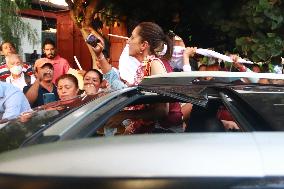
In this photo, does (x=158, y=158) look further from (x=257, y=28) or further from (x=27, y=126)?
(x=257, y=28)

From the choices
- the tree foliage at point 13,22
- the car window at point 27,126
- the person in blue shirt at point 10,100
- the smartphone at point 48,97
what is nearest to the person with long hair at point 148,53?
the person in blue shirt at point 10,100

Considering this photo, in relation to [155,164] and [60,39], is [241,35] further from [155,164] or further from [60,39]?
[60,39]

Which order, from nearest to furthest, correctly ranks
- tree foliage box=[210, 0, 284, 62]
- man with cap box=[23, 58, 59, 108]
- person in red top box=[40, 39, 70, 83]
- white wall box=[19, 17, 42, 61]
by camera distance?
tree foliage box=[210, 0, 284, 62]
man with cap box=[23, 58, 59, 108]
person in red top box=[40, 39, 70, 83]
white wall box=[19, 17, 42, 61]

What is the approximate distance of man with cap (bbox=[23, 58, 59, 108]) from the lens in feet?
19.8

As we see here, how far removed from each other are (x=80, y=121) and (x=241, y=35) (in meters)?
3.79

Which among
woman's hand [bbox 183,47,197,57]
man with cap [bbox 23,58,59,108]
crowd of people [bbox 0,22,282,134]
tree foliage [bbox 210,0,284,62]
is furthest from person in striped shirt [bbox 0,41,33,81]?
tree foliage [bbox 210,0,284,62]

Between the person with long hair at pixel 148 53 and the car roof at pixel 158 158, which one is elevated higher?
the person with long hair at pixel 148 53

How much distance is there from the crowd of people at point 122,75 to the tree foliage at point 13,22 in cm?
53

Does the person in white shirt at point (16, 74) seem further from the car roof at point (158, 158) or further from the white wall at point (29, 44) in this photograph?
the car roof at point (158, 158)

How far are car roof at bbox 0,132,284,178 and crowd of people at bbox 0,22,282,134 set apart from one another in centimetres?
117

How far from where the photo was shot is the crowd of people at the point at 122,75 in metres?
3.15

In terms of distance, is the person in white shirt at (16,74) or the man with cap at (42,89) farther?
the person in white shirt at (16,74)

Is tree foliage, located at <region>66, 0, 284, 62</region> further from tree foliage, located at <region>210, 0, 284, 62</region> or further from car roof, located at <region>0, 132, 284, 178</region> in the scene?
car roof, located at <region>0, 132, 284, 178</region>

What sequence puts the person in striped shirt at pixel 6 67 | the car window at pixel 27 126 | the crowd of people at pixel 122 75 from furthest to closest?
the person in striped shirt at pixel 6 67, the crowd of people at pixel 122 75, the car window at pixel 27 126
